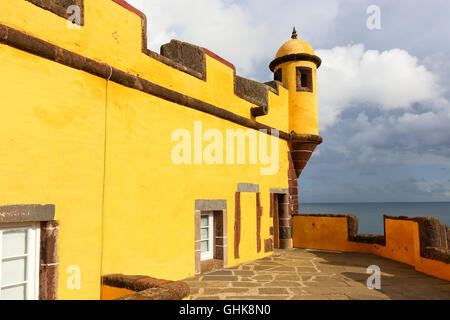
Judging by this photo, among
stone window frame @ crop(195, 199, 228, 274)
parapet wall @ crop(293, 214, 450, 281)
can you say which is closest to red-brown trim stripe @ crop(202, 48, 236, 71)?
stone window frame @ crop(195, 199, 228, 274)

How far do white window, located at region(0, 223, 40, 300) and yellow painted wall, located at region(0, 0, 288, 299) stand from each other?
32cm

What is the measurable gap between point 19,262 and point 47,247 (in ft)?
1.16

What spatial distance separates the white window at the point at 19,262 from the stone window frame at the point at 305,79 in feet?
31.5

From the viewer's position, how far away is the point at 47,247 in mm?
4496

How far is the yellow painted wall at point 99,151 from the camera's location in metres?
4.38

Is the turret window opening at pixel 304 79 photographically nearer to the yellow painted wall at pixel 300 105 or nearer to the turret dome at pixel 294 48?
the yellow painted wall at pixel 300 105

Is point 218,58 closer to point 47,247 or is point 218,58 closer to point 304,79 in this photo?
point 304,79

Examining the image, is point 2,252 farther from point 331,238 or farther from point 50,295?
point 331,238

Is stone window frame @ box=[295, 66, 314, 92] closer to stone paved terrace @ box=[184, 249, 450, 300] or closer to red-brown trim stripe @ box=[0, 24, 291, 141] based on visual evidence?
red-brown trim stripe @ box=[0, 24, 291, 141]

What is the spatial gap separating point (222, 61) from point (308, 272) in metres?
5.42

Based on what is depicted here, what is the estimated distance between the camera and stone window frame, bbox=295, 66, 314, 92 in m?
11.9

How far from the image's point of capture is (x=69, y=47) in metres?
5.07

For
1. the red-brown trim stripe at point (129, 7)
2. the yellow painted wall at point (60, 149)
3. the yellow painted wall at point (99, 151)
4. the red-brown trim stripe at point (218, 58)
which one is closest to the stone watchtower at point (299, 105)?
the red-brown trim stripe at point (218, 58)
